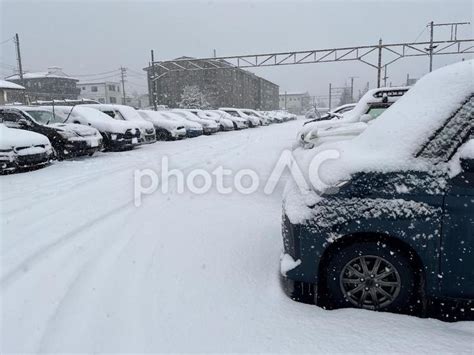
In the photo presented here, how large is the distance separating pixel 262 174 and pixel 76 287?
5369mm

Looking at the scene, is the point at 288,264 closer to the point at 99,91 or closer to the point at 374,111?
the point at 374,111

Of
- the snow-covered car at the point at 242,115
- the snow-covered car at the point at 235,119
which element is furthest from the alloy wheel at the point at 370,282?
Result: the snow-covered car at the point at 242,115

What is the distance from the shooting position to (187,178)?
754 cm

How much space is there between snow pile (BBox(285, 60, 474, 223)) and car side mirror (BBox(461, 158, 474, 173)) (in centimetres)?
22

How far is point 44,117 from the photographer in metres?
10.7

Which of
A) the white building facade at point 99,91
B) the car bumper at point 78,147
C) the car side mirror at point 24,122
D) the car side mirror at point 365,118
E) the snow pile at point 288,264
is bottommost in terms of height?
the snow pile at point 288,264

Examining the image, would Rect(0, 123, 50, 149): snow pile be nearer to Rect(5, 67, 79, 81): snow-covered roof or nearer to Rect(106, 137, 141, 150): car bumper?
Rect(106, 137, 141, 150): car bumper

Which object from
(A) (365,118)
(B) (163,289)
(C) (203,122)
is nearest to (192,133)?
(C) (203,122)

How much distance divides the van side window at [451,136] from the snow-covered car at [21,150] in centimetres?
795

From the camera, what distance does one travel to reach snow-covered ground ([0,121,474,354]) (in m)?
2.51

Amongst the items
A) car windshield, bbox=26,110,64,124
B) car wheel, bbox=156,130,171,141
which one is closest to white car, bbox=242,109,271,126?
car wheel, bbox=156,130,171,141

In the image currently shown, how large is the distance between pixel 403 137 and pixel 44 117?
10699 millimetres

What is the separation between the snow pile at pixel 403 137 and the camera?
2682mm

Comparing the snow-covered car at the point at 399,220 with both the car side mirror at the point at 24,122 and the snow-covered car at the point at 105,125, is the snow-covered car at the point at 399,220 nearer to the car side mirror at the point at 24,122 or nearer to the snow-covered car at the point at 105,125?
the car side mirror at the point at 24,122
